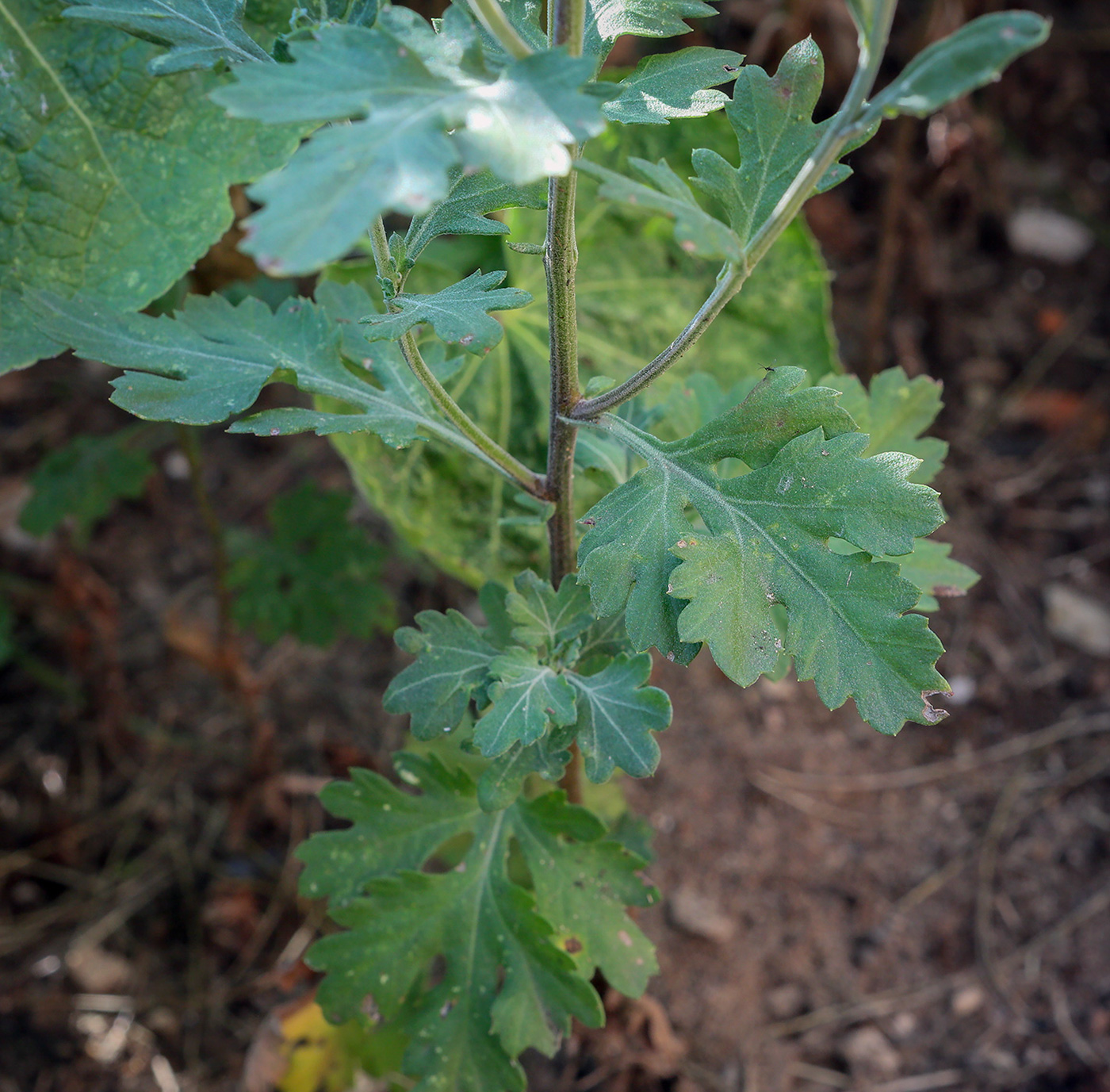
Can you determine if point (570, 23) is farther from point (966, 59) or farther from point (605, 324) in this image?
point (605, 324)

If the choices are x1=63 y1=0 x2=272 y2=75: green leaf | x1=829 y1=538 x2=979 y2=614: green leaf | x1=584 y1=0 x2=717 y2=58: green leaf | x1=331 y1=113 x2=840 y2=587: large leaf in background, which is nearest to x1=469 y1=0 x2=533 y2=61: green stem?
x1=584 y1=0 x2=717 y2=58: green leaf

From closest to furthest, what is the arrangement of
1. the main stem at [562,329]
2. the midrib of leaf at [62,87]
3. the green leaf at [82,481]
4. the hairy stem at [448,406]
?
1. the main stem at [562,329]
2. the hairy stem at [448,406]
3. the midrib of leaf at [62,87]
4. the green leaf at [82,481]

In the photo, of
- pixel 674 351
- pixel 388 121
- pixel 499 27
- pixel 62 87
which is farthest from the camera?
pixel 62 87

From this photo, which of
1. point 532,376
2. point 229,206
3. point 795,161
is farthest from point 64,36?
point 795,161

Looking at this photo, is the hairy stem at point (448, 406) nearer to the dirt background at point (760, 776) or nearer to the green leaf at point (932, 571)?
the green leaf at point (932, 571)

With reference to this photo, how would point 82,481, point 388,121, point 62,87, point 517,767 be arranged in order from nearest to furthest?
point 388,121
point 517,767
point 62,87
point 82,481

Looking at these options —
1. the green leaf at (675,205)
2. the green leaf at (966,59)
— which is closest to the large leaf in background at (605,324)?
the green leaf at (675,205)

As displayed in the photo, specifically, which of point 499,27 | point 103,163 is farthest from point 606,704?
point 103,163
